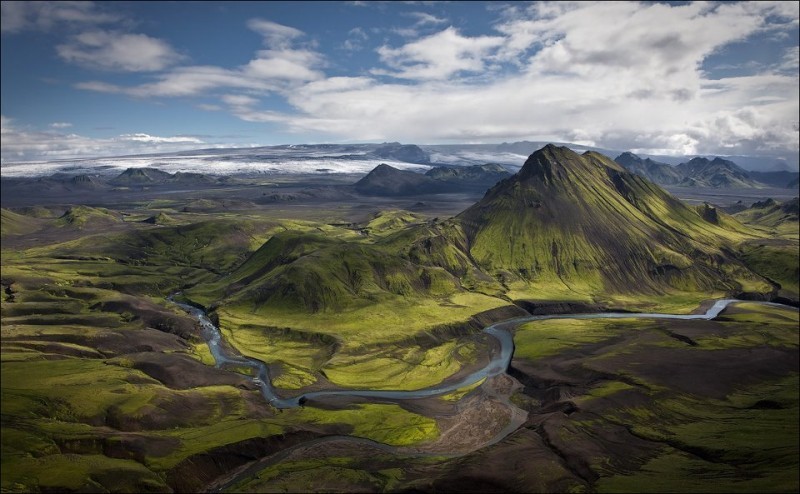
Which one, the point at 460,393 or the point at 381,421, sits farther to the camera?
the point at 460,393

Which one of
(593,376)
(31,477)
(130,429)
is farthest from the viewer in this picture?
(593,376)

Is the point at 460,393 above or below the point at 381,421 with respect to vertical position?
below

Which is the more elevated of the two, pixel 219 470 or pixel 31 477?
pixel 31 477

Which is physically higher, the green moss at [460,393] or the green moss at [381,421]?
the green moss at [381,421]

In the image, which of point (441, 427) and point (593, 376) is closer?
point (441, 427)

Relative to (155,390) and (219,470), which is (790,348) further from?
(155,390)

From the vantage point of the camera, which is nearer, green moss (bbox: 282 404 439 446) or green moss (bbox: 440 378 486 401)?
green moss (bbox: 282 404 439 446)

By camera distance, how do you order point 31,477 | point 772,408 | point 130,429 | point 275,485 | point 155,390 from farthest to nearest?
point 155,390, point 772,408, point 130,429, point 275,485, point 31,477

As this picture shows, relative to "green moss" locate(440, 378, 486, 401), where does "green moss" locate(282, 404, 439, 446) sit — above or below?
above

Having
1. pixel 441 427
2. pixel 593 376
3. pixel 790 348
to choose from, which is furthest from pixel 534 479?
pixel 790 348

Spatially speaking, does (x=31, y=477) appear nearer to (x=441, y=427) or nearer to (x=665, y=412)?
(x=441, y=427)

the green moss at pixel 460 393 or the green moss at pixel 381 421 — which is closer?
the green moss at pixel 381 421
